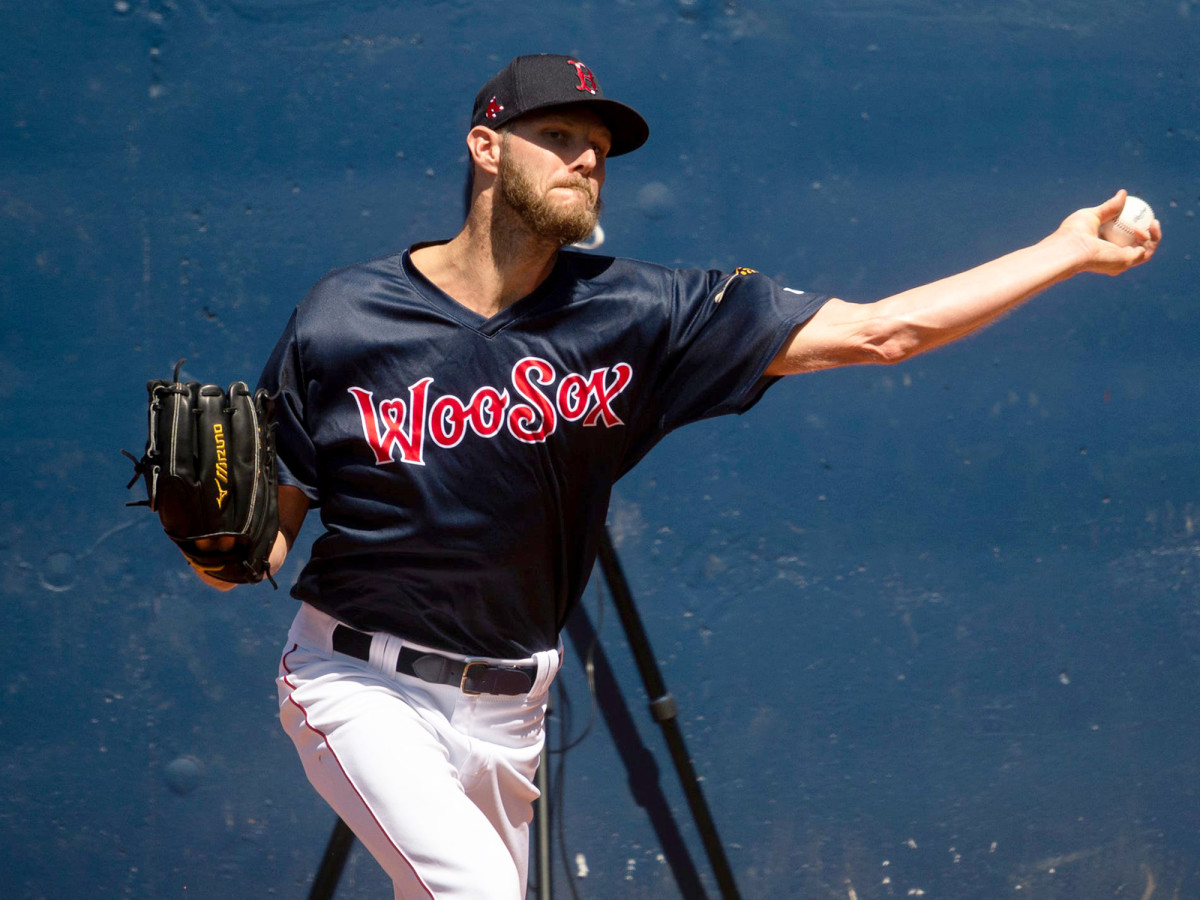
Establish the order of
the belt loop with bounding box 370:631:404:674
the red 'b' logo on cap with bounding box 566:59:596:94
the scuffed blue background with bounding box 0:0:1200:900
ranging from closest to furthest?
the belt loop with bounding box 370:631:404:674 → the red 'b' logo on cap with bounding box 566:59:596:94 → the scuffed blue background with bounding box 0:0:1200:900

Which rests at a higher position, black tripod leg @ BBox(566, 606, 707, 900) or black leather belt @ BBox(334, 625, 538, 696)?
black leather belt @ BBox(334, 625, 538, 696)

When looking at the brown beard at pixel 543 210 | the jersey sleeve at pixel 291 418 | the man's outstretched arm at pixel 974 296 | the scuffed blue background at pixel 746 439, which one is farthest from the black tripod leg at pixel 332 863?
the man's outstretched arm at pixel 974 296

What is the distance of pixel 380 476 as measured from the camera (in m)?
2.24

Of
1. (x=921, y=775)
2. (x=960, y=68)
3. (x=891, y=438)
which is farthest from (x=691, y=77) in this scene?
(x=921, y=775)

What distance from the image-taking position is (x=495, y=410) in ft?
7.42

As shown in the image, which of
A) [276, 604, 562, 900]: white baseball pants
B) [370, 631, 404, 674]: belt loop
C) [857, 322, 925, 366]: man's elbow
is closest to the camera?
[276, 604, 562, 900]: white baseball pants

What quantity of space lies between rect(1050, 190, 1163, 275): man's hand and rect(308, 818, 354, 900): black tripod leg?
7.27ft

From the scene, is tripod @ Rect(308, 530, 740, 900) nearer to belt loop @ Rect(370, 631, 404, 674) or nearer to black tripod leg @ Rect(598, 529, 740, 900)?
black tripod leg @ Rect(598, 529, 740, 900)

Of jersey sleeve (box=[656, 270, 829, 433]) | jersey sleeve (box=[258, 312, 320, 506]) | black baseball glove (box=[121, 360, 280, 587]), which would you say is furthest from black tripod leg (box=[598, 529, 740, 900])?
black baseball glove (box=[121, 360, 280, 587])

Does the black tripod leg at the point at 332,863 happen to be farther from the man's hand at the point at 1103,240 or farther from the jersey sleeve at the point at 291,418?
the man's hand at the point at 1103,240

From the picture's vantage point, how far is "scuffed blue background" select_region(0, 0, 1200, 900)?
3.00m

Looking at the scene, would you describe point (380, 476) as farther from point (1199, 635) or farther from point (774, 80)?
point (1199, 635)

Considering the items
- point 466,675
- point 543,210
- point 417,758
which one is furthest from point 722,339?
point 417,758

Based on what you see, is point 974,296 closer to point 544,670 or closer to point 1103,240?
point 1103,240
